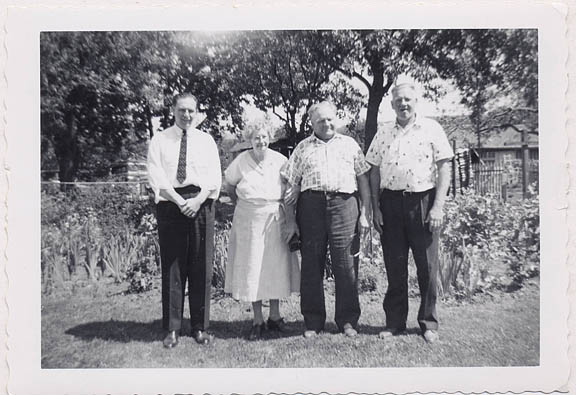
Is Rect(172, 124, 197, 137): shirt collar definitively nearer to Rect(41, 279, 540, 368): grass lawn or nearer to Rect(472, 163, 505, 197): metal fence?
Rect(41, 279, 540, 368): grass lawn

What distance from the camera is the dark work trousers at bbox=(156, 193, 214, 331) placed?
3457 millimetres

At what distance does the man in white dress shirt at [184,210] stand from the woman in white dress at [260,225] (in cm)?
20

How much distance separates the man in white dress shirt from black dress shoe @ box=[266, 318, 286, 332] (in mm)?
495

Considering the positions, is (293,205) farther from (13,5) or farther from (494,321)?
(13,5)

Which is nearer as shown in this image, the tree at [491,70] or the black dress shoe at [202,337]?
the black dress shoe at [202,337]

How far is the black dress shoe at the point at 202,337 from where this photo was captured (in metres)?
3.58

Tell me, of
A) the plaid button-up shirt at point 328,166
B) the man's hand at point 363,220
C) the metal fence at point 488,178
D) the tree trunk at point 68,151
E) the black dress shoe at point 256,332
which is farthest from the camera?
the metal fence at point 488,178

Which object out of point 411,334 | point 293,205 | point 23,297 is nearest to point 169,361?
point 23,297

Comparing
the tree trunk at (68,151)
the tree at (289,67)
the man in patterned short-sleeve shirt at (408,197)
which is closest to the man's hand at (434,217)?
the man in patterned short-sleeve shirt at (408,197)

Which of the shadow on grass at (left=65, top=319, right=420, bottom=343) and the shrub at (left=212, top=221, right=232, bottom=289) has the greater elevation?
the shrub at (left=212, top=221, right=232, bottom=289)

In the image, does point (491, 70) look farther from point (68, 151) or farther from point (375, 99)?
point (68, 151)

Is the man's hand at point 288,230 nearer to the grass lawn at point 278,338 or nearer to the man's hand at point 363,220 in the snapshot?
the man's hand at point 363,220

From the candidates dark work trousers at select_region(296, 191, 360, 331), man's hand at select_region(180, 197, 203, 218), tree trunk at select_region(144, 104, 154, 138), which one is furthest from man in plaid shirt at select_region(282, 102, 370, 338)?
tree trunk at select_region(144, 104, 154, 138)

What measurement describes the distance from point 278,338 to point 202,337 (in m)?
0.60
